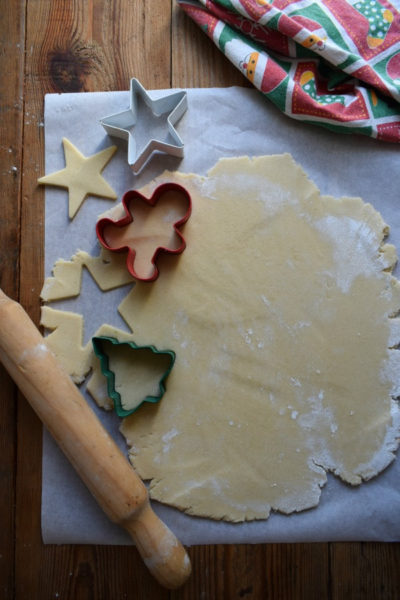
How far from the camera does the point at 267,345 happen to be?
106 centimetres

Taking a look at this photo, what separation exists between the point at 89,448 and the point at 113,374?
165mm

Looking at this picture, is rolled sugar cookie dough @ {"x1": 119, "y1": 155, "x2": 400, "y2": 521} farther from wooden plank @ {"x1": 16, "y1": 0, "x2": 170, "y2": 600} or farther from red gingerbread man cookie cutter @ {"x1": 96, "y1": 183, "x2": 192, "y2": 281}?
wooden plank @ {"x1": 16, "y1": 0, "x2": 170, "y2": 600}

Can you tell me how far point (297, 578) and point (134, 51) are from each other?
1.20 metres

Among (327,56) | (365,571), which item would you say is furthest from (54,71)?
(365,571)

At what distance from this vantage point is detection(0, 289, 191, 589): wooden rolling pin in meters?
0.94

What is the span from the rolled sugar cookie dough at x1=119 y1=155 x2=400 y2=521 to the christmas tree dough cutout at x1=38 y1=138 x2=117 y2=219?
153 mm

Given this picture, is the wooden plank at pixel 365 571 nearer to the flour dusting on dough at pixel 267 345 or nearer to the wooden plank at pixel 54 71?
the flour dusting on dough at pixel 267 345

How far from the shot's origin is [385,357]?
1.04 m

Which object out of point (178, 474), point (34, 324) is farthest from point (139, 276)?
point (178, 474)

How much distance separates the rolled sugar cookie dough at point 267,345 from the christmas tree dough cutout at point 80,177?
15 centimetres

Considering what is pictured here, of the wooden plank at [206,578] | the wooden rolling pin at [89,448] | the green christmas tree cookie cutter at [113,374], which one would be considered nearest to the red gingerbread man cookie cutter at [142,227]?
the green christmas tree cookie cutter at [113,374]

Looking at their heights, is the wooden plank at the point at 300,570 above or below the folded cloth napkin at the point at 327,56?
below

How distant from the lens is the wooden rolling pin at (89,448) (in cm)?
94

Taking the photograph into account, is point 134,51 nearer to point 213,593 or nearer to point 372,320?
point 372,320
